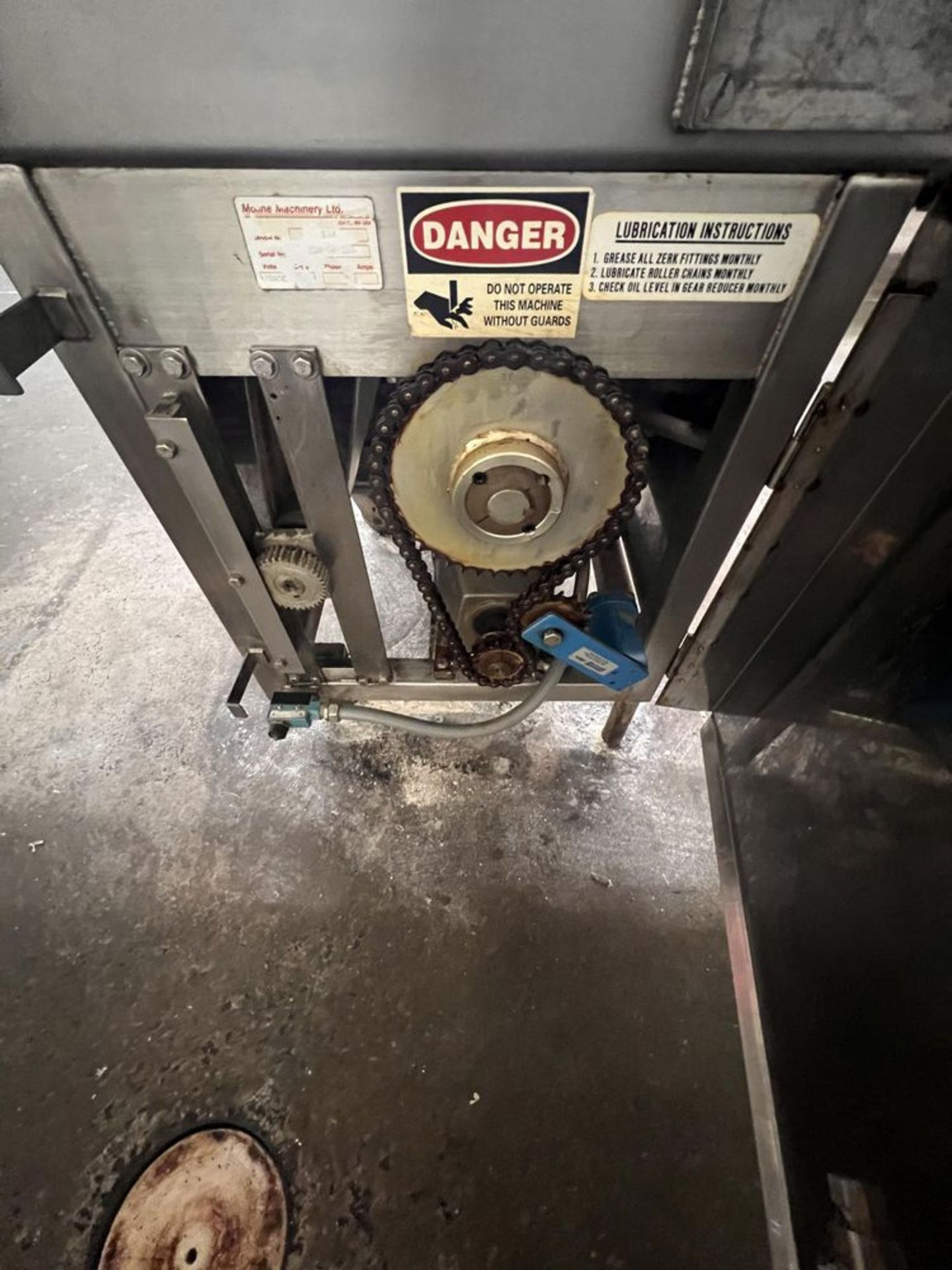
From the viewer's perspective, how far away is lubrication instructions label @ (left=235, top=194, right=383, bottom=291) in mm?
597

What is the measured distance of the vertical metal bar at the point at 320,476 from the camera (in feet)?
2.37

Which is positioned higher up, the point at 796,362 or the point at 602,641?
the point at 796,362

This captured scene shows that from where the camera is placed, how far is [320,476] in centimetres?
85

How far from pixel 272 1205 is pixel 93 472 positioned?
2.03 metres

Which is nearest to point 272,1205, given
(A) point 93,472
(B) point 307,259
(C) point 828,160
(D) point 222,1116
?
(D) point 222,1116

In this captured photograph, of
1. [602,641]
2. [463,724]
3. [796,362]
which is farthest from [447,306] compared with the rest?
[463,724]

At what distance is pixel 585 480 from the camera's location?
0.83m

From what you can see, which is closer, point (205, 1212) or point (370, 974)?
point (205, 1212)

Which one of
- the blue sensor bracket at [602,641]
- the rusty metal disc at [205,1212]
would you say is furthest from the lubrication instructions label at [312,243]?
the rusty metal disc at [205,1212]

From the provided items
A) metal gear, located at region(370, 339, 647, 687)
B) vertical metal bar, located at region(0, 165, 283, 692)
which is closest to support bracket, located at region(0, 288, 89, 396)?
vertical metal bar, located at region(0, 165, 283, 692)

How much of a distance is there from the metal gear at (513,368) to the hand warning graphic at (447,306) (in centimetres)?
3

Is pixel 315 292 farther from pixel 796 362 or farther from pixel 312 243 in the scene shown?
pixel 796 362

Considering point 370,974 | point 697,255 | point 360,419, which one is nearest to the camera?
point 697,255

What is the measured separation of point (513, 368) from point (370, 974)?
1072 millimetres
